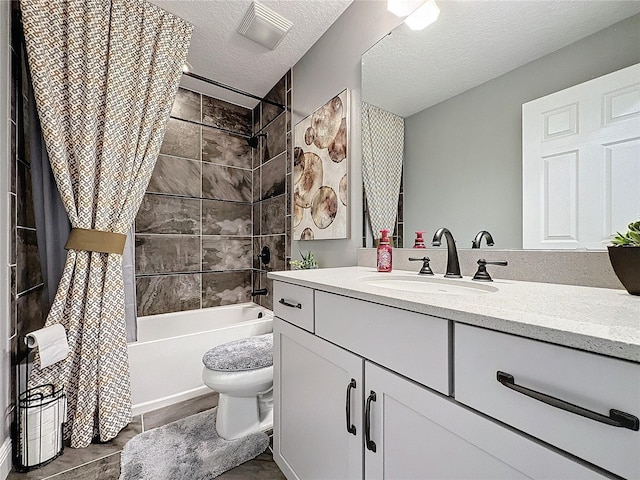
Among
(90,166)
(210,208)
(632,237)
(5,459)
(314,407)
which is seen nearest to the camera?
(632,237)

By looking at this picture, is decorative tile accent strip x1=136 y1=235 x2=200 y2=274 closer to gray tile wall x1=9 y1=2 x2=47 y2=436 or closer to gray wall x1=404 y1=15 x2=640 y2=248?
gray tile wall x1=9 y1=2 x2=47 y2=436

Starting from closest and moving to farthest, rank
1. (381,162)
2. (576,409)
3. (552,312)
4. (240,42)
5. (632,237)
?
(576,409)
(552,312)
(632,237)
(381,162)
(240,42)

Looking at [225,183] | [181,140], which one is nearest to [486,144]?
[225,183]

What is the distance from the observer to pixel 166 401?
6.12 ft

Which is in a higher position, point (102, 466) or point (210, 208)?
point (210, 208)

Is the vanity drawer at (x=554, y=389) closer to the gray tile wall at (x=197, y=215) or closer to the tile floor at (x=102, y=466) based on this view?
the tile floor at (x=102, y=466)

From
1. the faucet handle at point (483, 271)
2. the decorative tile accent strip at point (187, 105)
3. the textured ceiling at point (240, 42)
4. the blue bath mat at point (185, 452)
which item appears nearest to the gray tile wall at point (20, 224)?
the blue bath mat at point (185, 452)

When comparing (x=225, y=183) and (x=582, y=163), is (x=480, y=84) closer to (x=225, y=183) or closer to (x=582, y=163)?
(x=582, y=163)

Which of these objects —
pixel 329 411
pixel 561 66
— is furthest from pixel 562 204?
pixel 329 411

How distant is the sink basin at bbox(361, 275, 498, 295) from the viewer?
1006 millimetres

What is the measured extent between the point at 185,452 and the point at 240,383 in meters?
0.40

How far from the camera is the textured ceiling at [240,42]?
1.76 metres

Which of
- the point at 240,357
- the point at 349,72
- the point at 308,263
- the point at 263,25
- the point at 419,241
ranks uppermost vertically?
the point at 263,25

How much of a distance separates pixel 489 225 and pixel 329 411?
898mm
